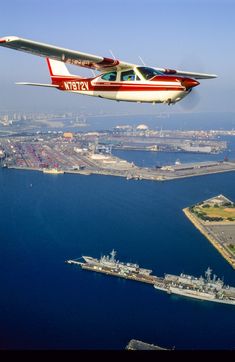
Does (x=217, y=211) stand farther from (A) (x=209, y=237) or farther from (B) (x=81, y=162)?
(B) (x=81, y=162)

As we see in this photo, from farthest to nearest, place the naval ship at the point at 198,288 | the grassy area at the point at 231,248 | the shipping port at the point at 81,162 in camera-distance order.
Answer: the shipping port at the point at 81,162, the grassy area at the point at 231,248, the naval ship at the point at 198,288

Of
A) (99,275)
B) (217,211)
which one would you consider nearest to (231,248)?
(99,275)

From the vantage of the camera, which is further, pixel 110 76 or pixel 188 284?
pixel 188 284

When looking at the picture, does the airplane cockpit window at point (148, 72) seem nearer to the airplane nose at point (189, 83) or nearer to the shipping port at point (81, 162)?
the airplane nose at point (189, 83)

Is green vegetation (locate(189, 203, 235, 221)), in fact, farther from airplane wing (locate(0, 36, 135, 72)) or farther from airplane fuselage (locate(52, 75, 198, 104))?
airplane wing (locate(0, 36, 135, 72))

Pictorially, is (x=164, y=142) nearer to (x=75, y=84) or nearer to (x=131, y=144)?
(x=131, y=144)

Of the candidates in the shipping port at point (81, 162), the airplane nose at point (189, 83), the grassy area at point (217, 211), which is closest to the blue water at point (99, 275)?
the grassy area at point (217, 211)

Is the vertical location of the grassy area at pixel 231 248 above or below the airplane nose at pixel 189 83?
below

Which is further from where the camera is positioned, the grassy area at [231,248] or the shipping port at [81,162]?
the shipping port at [81,162]
